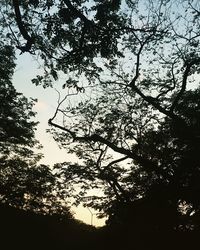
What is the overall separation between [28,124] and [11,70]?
17.9 ft

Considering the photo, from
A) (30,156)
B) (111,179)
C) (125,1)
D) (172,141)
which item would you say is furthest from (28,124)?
(125,1)

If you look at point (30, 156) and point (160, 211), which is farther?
point (30, 156)

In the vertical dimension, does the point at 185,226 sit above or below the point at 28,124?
below

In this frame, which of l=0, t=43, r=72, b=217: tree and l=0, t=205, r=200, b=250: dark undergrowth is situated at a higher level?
l=0, t=43, r=72, b=217: tree

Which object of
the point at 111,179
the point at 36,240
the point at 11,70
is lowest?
the point at 36,240

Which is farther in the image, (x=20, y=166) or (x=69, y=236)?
(x=20, y=166)

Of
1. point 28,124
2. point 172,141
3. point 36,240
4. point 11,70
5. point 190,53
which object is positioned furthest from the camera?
point 28,124

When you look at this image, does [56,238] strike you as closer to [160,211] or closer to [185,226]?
[160,211]

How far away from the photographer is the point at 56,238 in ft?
50.3

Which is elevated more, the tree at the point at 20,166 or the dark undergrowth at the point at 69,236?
the tree at the point at 20,166

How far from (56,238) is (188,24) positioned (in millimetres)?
12735

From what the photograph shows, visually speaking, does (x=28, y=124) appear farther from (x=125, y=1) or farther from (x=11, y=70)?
(x=125, y=1)

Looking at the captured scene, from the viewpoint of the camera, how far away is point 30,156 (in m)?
31.6

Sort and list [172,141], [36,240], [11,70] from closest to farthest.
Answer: [36,240]
[172,141]
[11,70]
